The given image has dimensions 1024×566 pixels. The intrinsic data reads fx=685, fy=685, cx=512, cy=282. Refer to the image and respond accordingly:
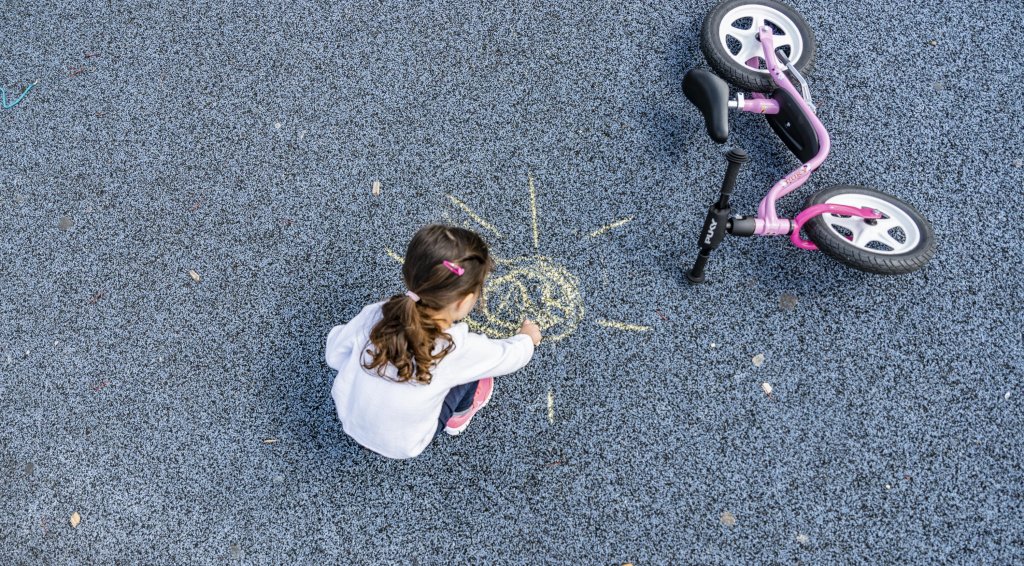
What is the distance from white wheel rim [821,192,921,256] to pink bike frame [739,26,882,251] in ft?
0.13

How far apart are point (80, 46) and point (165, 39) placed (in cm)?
24

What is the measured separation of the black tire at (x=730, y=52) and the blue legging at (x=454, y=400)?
926mm

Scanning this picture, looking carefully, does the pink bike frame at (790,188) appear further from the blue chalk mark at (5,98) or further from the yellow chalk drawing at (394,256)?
the blue chalk mark at (5,98)

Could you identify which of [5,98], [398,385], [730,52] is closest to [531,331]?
[398,385]

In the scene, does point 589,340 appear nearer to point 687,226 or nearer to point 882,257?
point 687,226

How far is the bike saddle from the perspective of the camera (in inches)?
50.9

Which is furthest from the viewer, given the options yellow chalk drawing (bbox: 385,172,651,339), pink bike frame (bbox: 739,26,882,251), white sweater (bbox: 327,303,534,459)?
yellow chalk drawing (bbox: 385,172,651,339)

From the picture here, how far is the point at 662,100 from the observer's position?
1660 millimetres

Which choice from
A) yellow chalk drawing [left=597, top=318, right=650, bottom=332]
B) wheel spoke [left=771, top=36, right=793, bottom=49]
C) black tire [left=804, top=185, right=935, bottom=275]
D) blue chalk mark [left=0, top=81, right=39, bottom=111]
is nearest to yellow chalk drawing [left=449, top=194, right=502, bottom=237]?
yellow chalk drawing [left=597, top=318, right=650, bottom=332]

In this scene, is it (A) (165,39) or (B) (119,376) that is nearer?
(B) (119,376)

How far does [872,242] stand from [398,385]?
3.54 ft

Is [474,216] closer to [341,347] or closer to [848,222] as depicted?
[341,347]

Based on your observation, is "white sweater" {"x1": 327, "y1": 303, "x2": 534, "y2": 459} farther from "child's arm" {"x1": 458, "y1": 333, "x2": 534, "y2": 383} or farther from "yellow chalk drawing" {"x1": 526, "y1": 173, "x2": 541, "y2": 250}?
"yellow chalk drawing" {"x1": 526, "y1": 173, "x2": 541, "y2": 250}

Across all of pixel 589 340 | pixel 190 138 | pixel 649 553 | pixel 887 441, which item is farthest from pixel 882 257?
pixel 190 138
